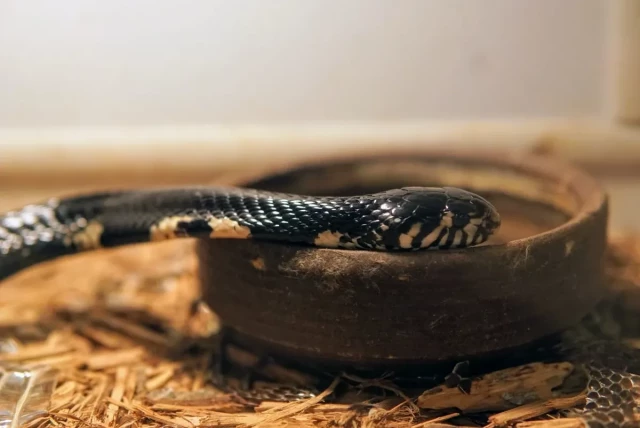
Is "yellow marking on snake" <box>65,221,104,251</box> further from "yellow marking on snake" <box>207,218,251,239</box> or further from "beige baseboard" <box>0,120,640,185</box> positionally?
"beige baseboard" <box>0,120,640,185</box>

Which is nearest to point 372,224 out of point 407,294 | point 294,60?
point 407,294

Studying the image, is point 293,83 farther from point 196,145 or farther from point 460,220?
point 460,220

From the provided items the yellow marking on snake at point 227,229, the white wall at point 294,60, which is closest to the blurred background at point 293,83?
the white wall at point 294,60

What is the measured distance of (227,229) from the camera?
1.89 m

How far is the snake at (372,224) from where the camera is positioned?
1.77m

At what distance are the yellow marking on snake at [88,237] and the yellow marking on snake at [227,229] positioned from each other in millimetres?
Result: 528

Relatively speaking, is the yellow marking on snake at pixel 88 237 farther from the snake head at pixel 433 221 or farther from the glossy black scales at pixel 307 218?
the snake head at pixel 433 221

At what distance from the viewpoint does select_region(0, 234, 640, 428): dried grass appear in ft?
5.79

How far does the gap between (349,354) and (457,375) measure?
299 millimetres

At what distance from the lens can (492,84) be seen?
3.24 m

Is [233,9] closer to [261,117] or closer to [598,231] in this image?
[261,117]

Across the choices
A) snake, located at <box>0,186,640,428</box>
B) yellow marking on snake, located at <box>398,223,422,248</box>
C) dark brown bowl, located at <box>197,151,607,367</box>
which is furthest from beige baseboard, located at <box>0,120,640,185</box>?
yellow marking on snake, located at <box>398,223,422,248</box>

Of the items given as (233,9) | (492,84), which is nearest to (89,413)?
(233,9)

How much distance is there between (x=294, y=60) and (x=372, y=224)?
163 centimetres
